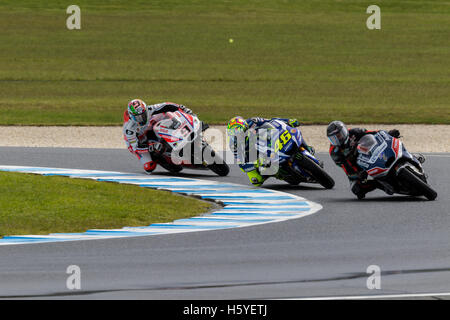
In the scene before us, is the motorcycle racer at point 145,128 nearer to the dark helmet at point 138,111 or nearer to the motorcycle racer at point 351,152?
the dark helmet at point 138,111

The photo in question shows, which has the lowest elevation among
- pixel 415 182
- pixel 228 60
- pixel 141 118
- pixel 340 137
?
pixel 415 182

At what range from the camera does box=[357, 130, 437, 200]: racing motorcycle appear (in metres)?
15.3

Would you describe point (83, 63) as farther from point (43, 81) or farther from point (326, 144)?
point (326, 144)

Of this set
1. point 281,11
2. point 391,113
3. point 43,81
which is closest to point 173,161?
point 391,113

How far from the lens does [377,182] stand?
51.5 ft

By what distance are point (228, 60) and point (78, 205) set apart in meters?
41.3

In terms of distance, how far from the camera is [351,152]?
15.6 meters

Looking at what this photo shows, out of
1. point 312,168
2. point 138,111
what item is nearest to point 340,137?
point 312,168

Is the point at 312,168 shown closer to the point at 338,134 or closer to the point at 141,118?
the point at 338,134

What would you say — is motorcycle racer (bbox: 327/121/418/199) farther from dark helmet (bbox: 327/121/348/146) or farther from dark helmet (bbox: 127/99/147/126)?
dark helmet (bbox: 127/99/147/126)

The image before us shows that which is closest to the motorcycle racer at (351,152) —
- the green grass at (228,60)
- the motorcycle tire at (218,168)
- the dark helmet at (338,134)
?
the dark helmet at (338,134)

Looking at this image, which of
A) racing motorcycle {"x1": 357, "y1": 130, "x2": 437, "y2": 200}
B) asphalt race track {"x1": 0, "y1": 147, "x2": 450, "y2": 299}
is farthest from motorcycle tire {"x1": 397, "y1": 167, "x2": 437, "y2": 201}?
asphalt race track {"x1": 0, "y1": 147, "x2": 450, "y2": 299}

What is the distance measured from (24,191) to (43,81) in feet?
101

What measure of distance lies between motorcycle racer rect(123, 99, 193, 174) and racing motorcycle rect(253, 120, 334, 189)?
2.69 meters
